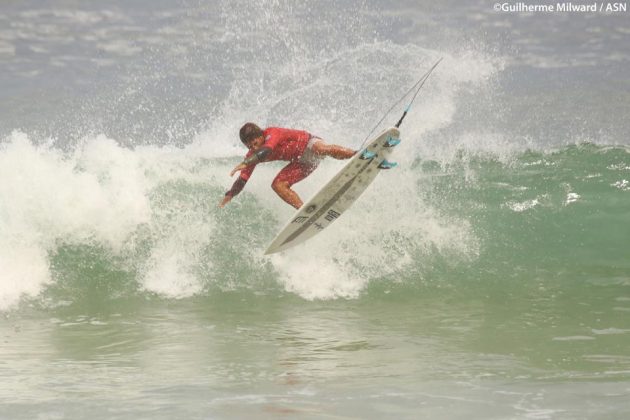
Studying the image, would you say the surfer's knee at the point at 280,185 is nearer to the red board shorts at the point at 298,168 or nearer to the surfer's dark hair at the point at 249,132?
the red board shorts at the point at 298,168

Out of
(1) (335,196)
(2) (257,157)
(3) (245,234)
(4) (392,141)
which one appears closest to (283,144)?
(2) (257,157)

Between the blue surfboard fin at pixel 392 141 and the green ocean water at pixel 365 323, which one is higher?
the blue surfboard fin at pixel 392 141

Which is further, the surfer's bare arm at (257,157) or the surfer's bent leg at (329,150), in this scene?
the surfer's bent leg at (329,150)

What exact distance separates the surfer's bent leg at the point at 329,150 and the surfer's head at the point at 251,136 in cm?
60

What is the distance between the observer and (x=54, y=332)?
7.05m

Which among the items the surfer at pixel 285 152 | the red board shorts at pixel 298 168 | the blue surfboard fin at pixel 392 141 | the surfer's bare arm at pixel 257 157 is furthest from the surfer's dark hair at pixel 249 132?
the blue surfboard fin at pixel 392 141

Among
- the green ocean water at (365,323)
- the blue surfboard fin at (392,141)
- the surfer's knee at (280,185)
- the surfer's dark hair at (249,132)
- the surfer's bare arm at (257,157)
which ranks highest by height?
the blue surfboard fin at (392,141)

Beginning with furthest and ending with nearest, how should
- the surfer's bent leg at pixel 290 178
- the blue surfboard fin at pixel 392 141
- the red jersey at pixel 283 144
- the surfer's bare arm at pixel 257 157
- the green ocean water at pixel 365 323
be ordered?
the surfer's bent leg at pixel 290 178, the blue surfboard fin at pixel 392 141, the red jersey at pixel 283 144, the surfer's bare arm at pixel 257 157, the green ocean water at pixel 365 323

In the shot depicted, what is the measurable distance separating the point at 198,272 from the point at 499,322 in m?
3.57

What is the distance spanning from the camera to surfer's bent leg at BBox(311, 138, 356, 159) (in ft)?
27.0

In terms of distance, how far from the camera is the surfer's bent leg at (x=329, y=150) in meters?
8.24

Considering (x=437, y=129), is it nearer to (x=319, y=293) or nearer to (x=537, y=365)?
(x=319, y=293)

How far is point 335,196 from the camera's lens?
27.9 ft

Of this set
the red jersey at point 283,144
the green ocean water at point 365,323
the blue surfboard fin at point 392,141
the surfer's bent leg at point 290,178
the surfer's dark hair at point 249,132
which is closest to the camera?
the green ocean water at point 365,323
